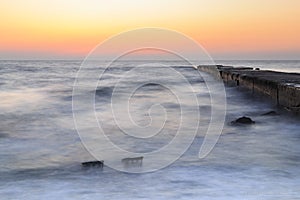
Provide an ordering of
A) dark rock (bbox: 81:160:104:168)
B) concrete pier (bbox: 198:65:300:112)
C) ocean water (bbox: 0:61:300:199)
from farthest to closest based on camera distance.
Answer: concrete pier (bbox: 198:65:300:112) < dark rock (bbox: 81:160:104:168) < ocean water (bbox: 0:61:300:199)

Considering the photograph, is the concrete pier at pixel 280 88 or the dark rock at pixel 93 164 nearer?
the dark rock at pixel 93 164

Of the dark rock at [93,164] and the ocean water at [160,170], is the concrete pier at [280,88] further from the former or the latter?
the dark rock at [93,164]

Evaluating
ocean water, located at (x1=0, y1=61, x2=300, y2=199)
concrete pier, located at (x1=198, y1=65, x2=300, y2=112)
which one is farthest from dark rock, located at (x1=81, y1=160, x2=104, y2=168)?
concrete pier, located at (x1=198, y1=65, x2=300, y2=112)

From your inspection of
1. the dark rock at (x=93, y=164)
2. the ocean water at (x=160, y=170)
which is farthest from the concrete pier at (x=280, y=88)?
the dark rock at (x=93, y=164)

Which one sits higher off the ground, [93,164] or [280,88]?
[280,88]

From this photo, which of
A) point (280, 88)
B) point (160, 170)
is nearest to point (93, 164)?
point (160, 170)

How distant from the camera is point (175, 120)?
1123 cm

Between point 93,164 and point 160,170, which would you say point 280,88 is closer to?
point 160,170

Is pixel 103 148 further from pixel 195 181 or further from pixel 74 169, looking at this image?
pixel 195 181

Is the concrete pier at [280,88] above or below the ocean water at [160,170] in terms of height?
above

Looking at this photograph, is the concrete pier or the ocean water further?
the concrete pier

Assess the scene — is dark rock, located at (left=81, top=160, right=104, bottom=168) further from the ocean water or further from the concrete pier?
the concrete pier

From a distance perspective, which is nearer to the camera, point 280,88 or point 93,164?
point 93,164

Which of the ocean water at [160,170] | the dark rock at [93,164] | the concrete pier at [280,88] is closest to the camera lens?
the ocean water at [160,170]
